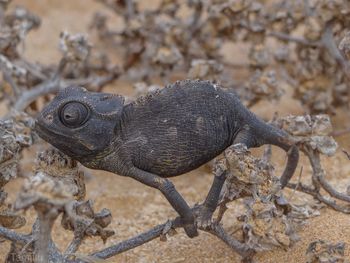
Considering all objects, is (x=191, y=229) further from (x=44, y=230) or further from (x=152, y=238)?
(x=44, y=230)

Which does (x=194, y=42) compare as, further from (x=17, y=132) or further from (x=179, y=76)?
(x=17, y=132)

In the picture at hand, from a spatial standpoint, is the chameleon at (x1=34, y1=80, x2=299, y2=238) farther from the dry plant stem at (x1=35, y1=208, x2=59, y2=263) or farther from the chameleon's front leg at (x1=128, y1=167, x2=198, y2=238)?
the dry plant stem at (x1=35, y1=208, x2=59, y2=263)

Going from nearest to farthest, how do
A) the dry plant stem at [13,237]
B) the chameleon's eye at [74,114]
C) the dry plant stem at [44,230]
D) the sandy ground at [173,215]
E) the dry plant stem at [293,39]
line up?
the dry plant stem at [44,230]
the dry plant stem at [13,237]
the chameleon's eye at [74,114]
the sandy ground at [173,215]
the dry plant stem at [293,39]

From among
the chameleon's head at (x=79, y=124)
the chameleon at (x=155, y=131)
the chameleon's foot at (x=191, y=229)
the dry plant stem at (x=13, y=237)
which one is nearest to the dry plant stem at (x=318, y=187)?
the chameleon at (x=155, y=131)

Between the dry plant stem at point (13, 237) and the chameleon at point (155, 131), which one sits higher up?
the chameleon at point (155, 131)

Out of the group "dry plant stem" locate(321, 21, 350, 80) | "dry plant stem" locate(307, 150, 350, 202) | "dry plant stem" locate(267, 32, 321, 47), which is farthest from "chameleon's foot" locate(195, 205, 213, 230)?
"dry plant stem" locate(267, 32, 321, 47)

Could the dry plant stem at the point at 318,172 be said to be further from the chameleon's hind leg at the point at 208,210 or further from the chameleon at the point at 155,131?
the chameleon's hind leg at the point at 208,210

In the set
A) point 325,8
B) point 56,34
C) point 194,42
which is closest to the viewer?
point 325,8

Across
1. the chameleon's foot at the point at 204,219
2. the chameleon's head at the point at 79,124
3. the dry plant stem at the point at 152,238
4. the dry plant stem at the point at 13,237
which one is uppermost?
the chameleon's head at the point at 79,124

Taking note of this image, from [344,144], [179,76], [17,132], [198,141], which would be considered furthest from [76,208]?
[179,76]
